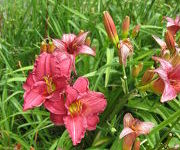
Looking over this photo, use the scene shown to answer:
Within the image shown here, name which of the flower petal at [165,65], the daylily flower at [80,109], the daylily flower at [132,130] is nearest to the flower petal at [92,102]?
the daylily flower at [80,109]

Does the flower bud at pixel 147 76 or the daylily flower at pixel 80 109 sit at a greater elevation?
the flower bud at pixel 147 76

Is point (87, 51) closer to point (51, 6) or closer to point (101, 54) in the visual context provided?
point (101, 54)

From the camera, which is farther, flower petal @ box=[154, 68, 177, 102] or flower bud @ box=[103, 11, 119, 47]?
flower bud @ box=[103, 11, 119, 47]

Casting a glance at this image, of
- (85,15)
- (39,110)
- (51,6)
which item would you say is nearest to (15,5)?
(51,6)

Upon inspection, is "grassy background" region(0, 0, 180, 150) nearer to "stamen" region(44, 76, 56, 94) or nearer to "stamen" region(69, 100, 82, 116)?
"stamen" region(69, 100, 82, 116)

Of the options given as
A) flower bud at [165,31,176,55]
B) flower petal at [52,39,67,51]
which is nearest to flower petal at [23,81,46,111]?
flower petal at [52,39,67,51]

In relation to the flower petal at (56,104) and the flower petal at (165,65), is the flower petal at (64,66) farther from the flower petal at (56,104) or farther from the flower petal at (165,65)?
the flower petal at (165,65)
